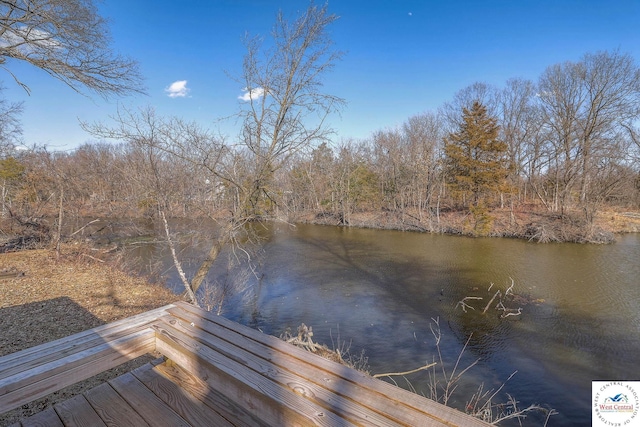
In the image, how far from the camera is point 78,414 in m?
1.63

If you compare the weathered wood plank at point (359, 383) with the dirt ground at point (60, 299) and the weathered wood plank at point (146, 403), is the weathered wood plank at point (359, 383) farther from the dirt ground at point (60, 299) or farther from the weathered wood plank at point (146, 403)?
the dirt ground at point (60, 299)

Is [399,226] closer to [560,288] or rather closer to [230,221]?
[560,288]

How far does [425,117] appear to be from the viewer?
2683cm

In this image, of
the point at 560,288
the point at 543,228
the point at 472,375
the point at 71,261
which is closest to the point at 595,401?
the point at 472,375

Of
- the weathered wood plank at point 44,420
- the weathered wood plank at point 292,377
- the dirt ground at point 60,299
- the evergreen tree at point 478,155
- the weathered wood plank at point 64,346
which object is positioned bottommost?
the dirt ground at point 60,299

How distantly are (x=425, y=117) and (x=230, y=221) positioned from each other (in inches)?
949

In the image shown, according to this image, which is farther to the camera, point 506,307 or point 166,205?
point 506,307

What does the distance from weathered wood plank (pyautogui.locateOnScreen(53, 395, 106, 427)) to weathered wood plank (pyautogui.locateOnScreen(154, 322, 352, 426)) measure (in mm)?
417

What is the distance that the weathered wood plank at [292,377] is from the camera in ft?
3.89

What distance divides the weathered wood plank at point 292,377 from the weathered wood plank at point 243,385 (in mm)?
23

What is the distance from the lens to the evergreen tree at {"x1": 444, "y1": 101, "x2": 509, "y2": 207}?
20844 mm

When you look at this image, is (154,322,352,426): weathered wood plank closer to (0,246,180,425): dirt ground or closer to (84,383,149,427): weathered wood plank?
(84,383,149,427): weathered wood plank

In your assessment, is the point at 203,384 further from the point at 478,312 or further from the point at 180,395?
the point at 478,312

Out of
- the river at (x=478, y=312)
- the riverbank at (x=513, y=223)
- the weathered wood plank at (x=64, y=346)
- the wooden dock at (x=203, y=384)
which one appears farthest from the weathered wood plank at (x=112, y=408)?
the riverbank at (x=513, y=223)
